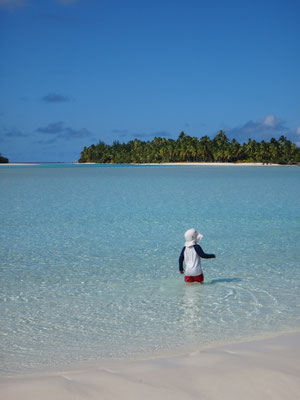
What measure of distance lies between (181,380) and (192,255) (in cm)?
446

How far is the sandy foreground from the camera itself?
4188mm

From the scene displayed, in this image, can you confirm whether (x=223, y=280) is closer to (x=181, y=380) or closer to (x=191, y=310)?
(x=191, y=310)

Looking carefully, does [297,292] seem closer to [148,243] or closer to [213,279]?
[213,279]

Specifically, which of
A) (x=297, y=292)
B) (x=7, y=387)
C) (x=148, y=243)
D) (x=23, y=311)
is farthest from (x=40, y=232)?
(x=7, y=387)

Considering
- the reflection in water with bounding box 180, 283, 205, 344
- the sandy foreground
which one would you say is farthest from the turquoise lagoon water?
the sandy foreground

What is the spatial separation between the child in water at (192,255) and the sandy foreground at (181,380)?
3386 millimetres

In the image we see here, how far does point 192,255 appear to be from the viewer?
29.3 ft

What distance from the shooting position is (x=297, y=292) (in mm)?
8969

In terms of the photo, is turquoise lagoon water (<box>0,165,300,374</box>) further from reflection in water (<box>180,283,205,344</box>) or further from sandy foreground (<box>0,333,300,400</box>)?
sandy foreground (<box>0,333,300,400</box>)

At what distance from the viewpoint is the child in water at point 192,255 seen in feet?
28.8

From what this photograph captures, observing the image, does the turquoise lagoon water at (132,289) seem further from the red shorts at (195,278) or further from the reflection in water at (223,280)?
the red shorts at (195,278)

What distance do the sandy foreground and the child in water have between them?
339 centimetres

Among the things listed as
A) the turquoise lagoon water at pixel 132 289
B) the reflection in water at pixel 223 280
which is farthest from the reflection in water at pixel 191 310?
the reflection in water at pixel 223 280

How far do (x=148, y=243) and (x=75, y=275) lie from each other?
15.2 feet
